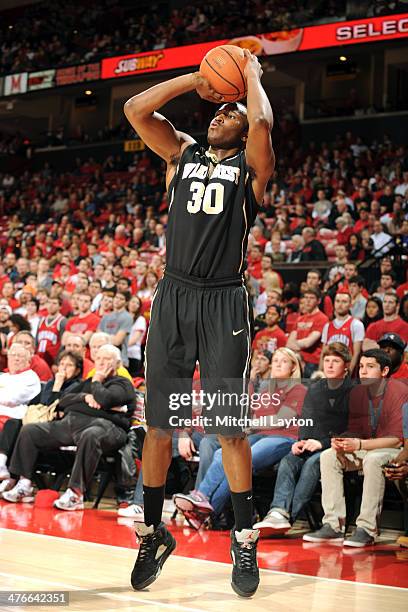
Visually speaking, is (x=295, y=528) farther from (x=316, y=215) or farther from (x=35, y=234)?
(x=35, y=234)

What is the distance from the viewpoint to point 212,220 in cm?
333

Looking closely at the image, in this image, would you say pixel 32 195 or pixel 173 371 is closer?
pixel 173 371

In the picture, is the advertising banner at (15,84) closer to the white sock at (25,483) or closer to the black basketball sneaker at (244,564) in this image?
the white sock at (25,483)

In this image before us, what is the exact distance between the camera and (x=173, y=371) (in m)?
3.31

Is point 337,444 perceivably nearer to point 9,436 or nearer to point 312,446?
point 312,446

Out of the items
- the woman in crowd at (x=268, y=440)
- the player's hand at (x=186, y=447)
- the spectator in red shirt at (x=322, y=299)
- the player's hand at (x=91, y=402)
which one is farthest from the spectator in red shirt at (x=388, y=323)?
the player's hand at (x=91, y=402)

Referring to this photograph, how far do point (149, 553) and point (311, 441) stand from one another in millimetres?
2086

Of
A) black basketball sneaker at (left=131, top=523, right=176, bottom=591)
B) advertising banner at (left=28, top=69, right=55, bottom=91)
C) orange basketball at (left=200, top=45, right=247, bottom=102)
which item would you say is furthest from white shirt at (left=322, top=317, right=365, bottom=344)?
advertising banner at (left=28, top=69, right=55, bottom=91)

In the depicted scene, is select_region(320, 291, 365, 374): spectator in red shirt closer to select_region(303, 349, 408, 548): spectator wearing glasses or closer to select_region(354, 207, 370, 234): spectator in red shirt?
select_region(303, 349, 408, 548): spectator wearing glasses

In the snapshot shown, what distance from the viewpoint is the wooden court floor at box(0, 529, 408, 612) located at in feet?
9.98

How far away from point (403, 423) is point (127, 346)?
4412 millimetres

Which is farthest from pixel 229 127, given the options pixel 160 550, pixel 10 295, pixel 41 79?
pixel 41 79

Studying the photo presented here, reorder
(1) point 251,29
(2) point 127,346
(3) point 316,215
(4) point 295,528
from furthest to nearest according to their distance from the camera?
(1) point 251,29, (3) point 316,215, (2) point 127,346, (4) point 295,528

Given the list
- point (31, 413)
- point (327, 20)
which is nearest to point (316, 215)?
point (327, 20)
